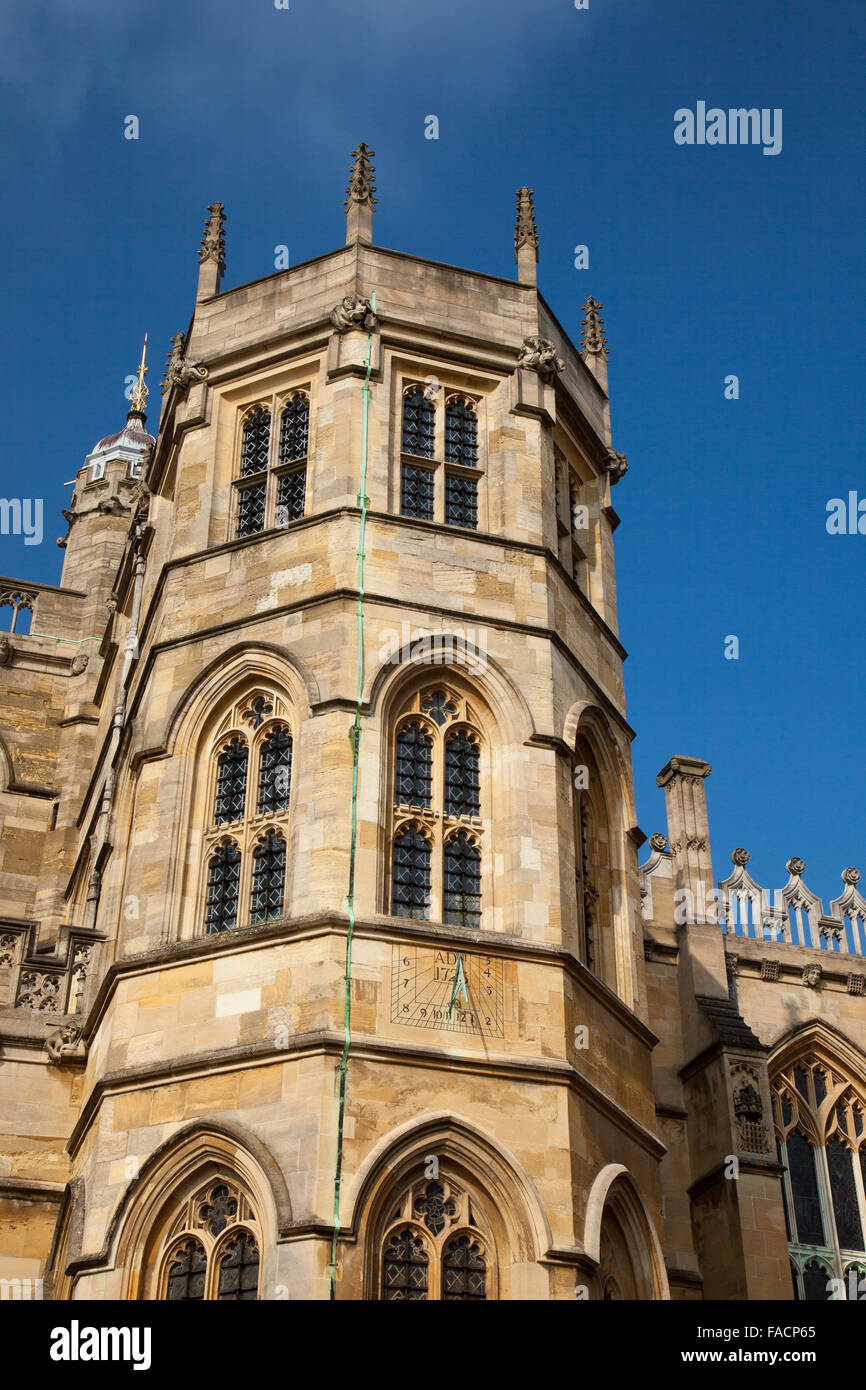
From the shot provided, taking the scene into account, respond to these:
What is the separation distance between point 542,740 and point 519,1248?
5194 millimetres

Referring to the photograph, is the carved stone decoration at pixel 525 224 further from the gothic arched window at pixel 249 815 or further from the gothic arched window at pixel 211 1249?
the gothic arched window at pixel 211 1249

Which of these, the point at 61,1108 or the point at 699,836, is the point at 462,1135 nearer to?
the point at 61,1108

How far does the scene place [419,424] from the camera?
68.2 ft

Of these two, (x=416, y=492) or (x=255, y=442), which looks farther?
(x=255, y=442)

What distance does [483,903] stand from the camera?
57.8ft

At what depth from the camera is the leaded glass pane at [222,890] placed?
17547 mm

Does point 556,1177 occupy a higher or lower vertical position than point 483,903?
lower

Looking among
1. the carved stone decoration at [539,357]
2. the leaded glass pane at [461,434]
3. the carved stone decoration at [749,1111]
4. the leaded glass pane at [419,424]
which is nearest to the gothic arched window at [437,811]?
the leaded glass pane at [419,424]

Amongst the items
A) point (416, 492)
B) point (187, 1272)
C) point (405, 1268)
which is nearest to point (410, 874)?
point (405, 1268)

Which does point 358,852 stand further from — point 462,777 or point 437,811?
point 462,777

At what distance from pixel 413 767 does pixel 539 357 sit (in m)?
5.91
